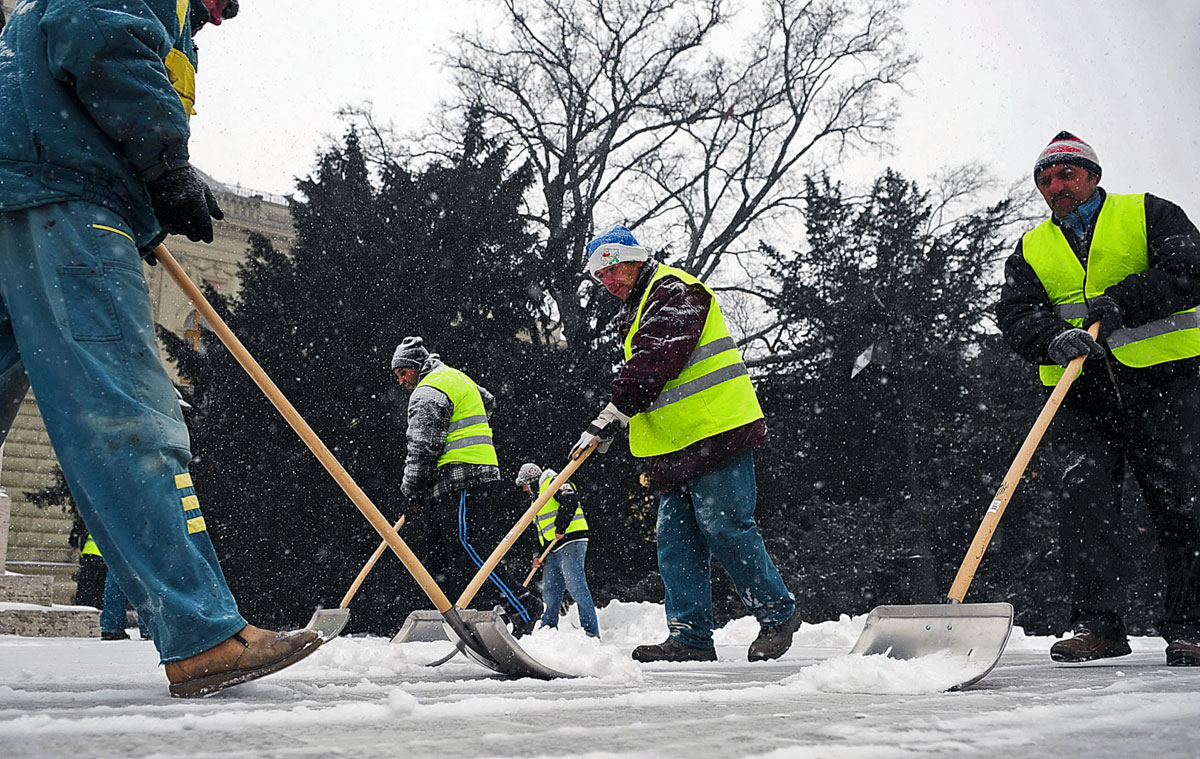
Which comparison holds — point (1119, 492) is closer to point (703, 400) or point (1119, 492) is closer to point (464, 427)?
point (703, 400)

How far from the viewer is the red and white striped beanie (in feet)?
13.2

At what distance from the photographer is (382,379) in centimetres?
1126

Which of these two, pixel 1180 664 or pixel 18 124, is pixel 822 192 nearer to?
pixel 1180 664

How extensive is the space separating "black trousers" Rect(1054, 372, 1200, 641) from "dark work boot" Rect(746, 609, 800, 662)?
113 cm

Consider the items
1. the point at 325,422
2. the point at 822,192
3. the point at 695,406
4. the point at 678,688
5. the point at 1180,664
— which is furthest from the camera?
the point at 822,192

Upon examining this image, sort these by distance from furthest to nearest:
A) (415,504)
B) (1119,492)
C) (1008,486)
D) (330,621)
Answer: (415,504)
(330,621)
(1119,492)
(1008,486)

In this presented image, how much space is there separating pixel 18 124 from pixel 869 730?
2371mm

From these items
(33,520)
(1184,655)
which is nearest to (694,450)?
(1184,655)

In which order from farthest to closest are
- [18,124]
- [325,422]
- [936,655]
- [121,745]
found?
[325,422]
[936,655]
[18,124]
[121,745]

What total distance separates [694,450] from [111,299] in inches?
98.5

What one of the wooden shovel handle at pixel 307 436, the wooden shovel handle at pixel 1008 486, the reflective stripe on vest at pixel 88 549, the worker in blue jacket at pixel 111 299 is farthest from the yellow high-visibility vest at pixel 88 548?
the wooden shovel handle at pixel 1008 486

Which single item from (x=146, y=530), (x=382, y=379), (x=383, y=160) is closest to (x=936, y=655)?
(x=146, y=530)

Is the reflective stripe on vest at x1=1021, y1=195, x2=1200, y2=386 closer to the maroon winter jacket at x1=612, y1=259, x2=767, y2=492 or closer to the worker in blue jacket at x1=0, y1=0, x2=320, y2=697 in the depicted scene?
the maroon winter jacket at x1=612, y1=259, x2=767, y2=492

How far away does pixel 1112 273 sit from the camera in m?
3.99
